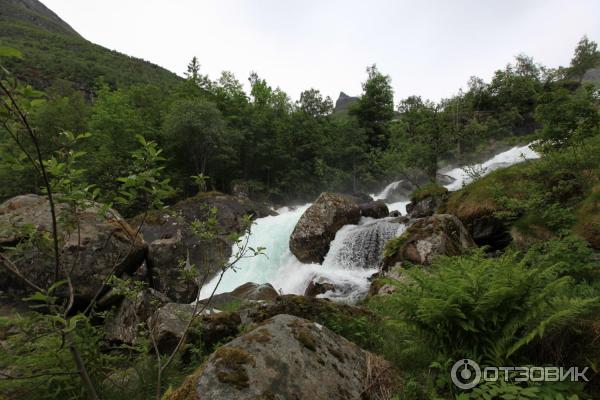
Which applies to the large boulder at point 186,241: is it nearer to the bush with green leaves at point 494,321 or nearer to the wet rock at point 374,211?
the bush with green leaves at point 494,321

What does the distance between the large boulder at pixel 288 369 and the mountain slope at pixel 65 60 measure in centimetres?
5135

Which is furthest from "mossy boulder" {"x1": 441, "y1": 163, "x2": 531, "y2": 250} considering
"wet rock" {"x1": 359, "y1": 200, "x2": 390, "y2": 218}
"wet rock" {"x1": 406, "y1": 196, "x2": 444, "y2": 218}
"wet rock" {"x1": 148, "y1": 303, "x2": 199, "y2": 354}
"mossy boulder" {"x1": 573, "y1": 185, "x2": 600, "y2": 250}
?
"wet rock" {"x1": 148, "y1": 303, "x2": 199, "y2": 354}

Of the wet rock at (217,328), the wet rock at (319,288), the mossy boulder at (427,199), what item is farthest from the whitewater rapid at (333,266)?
the wet rock at (217,328)

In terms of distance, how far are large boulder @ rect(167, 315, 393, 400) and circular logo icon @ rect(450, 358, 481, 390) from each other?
25.9 inches

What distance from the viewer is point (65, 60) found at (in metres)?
58.1

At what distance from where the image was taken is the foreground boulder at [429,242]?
9.72 meters

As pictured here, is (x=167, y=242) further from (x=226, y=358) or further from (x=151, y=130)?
(x=151, y=130)

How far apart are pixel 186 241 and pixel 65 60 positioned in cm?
6229

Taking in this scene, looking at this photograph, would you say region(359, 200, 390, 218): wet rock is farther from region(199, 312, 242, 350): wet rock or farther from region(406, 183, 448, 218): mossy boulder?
region(199, 312, 242, 350): wet rock

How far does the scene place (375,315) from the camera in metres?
5.33

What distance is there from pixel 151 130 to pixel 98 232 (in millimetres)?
20252

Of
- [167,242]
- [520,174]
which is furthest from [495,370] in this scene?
[167,242]

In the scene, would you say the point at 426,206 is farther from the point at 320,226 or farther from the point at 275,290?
the point at 275,290

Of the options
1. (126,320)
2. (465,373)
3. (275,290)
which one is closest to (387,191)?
(275,290)
